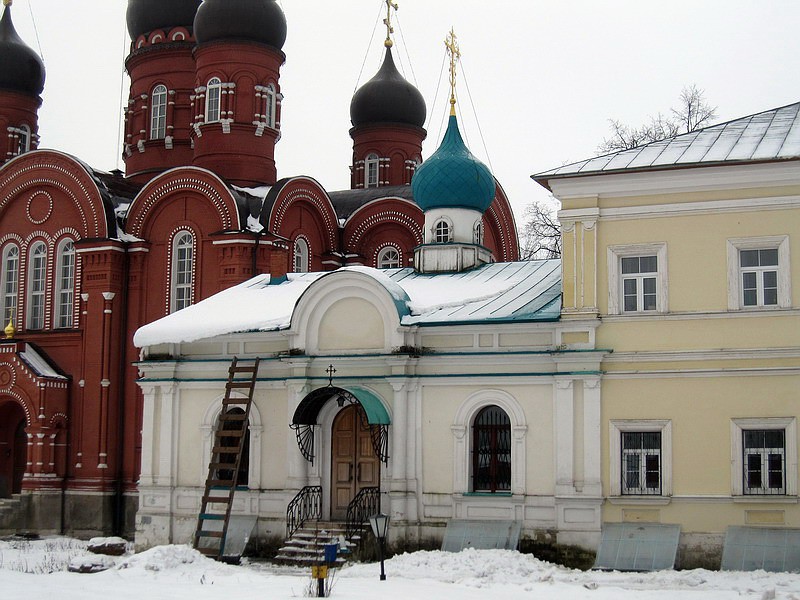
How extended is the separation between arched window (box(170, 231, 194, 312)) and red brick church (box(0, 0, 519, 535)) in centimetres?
3

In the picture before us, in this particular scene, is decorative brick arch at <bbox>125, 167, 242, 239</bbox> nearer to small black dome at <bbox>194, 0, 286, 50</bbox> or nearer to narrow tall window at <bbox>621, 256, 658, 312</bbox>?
small black dome at <bbox>194, 0, 286, 50</bbox>

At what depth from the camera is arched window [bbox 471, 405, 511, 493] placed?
17.2 metres

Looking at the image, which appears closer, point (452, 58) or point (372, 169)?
point (452, 58)

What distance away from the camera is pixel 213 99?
27891mm

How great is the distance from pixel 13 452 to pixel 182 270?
578 centimetres

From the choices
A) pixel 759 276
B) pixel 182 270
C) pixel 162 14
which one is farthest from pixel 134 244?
pixel 759 276

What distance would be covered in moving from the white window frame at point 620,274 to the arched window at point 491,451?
7.73 ft

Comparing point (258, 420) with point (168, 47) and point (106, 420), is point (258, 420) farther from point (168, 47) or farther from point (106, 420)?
point (168, 47)

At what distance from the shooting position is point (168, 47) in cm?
3062

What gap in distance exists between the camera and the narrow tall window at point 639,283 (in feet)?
53.6

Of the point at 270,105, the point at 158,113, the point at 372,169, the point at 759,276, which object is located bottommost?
the point at 759,276

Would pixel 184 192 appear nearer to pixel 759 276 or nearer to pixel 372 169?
pixel 372 169

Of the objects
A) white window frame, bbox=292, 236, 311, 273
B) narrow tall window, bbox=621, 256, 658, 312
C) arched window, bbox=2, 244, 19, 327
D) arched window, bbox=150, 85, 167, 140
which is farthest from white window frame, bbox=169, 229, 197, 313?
narrow tall window, bbox=621, 256, 658, 312

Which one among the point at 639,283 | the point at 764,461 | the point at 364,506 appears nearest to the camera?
the point at 764,461
